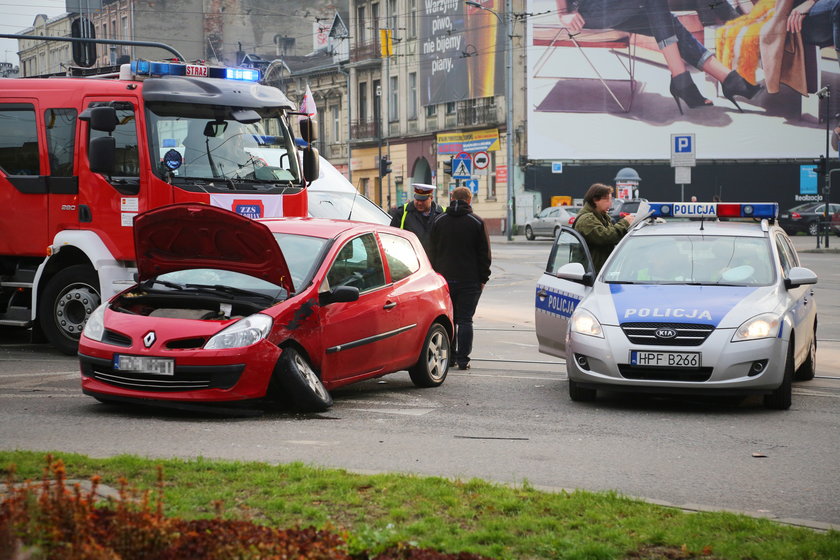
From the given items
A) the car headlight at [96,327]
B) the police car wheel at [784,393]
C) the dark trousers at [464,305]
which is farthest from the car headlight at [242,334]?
the police car wheel at [784,393]

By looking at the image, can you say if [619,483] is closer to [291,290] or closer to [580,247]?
[291,290]

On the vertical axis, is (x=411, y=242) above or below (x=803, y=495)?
above

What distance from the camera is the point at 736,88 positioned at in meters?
57.0

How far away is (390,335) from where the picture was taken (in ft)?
35.2

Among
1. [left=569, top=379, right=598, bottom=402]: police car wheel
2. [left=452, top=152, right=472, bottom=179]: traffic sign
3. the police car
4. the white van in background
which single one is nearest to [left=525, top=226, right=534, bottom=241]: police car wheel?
[left=452, top=152, right=472, bottom=179]: traffic sign

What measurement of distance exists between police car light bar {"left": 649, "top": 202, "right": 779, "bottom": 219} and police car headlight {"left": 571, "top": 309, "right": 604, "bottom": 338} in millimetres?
2014

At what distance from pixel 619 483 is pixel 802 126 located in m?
54.0

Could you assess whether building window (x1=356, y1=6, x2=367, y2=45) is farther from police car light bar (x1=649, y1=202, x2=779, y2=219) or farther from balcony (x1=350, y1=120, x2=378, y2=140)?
police car light bar (x1=649, y1=202, x2=779, y2=219)

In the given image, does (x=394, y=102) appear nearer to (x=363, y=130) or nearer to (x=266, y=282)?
(x=363, y=130)

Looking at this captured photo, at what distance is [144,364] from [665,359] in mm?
4011

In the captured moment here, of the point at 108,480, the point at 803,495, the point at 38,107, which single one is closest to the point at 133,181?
the point at 38,107

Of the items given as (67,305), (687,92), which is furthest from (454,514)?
(687,92)

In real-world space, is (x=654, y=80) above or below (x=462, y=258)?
above

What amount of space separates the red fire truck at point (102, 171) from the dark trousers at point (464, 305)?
252 centimetres
